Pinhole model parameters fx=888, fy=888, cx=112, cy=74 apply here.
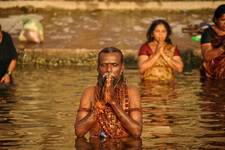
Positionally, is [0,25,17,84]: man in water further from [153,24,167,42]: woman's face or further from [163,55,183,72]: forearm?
[163,55,183,72]: forearm

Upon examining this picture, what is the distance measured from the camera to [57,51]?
18734 millimetres

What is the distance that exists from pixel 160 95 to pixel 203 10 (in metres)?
10.3

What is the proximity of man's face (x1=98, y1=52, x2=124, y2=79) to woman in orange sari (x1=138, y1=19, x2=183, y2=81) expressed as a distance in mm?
5985

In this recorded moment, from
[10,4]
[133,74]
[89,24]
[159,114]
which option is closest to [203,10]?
[89,24]

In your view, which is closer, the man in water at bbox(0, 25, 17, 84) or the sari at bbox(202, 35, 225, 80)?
the man in water at bbox(0, 25, 17, 84)

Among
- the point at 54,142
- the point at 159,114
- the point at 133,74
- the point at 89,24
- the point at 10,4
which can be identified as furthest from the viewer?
the point at 10,4

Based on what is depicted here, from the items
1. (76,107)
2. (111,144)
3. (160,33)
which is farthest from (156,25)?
(111,144)

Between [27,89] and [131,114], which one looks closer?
[131,114]

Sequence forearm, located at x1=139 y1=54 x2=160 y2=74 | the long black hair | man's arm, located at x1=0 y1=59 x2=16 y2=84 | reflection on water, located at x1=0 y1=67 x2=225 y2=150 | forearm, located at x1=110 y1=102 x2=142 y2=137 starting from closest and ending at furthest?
forearm, located at x1=110 y1=102 x2=142 y2=137, reflection on water, located at x1=0 y1=67 x2=225 y2=150, the long black hair, man's arm, located at x1=0 y1=59 x2=16 y2=84, forearm, located at x1=139 y1=54 x2=160 y2=74

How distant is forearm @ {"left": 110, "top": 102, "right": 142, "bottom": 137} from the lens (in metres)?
7.82

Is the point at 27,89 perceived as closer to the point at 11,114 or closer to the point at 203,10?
the point at 11,114

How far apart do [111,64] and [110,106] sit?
0.41m

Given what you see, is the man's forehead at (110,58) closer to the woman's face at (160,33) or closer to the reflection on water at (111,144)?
the reflection on water at (111,144)

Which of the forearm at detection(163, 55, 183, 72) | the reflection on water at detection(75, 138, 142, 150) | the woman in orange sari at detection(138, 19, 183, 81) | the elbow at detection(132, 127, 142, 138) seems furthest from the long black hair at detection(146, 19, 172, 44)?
the elbow at detection(132, 127, 142, 138)
